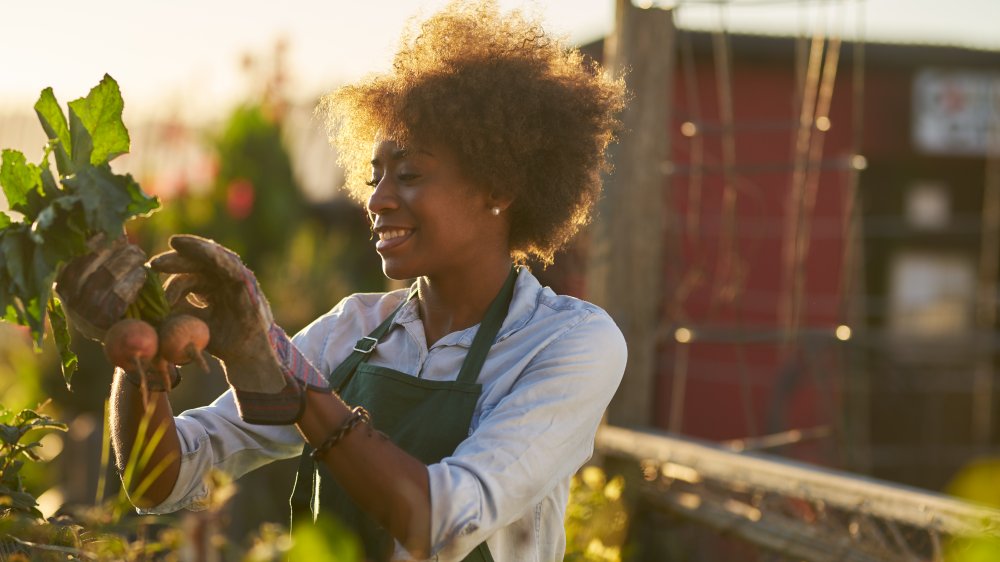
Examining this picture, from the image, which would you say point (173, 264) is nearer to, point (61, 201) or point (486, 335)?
point (61, 201)

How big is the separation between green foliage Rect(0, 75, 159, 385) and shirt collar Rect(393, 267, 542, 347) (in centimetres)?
69

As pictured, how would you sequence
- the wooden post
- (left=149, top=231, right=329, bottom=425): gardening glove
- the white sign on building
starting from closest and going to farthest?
(left=149, top=231, right=329, bottom=425): gardening glove, the wooden post, the white sign on building

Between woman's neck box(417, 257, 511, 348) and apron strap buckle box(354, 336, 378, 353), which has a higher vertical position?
woman's neck box(417, 257, 511, 348)

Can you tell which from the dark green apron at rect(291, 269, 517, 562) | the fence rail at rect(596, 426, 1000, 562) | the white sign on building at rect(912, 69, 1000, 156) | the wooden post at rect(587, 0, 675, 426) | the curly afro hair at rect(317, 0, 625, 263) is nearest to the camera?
the dark green apron at rect(291, 269, 517, 562)

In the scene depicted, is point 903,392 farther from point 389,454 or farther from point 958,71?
point 389,454

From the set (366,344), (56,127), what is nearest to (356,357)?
(366,344)

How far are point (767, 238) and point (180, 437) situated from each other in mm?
7316

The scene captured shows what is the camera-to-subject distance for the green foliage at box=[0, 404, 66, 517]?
Answer: 1.89 metres

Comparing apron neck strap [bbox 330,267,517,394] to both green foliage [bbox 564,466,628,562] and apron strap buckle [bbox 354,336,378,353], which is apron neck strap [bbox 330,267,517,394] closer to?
apron strap buckle [bbox 354,336,378,353]

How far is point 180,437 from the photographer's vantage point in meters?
2.32

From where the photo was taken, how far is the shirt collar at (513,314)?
7.93 feet

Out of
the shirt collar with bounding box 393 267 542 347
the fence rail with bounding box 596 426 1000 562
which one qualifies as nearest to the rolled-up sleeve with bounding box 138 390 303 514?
the shirt collar with bounding box 393 267 542 347

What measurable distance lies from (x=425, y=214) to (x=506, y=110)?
30 cm

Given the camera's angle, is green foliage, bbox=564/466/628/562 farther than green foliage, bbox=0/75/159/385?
Yes
